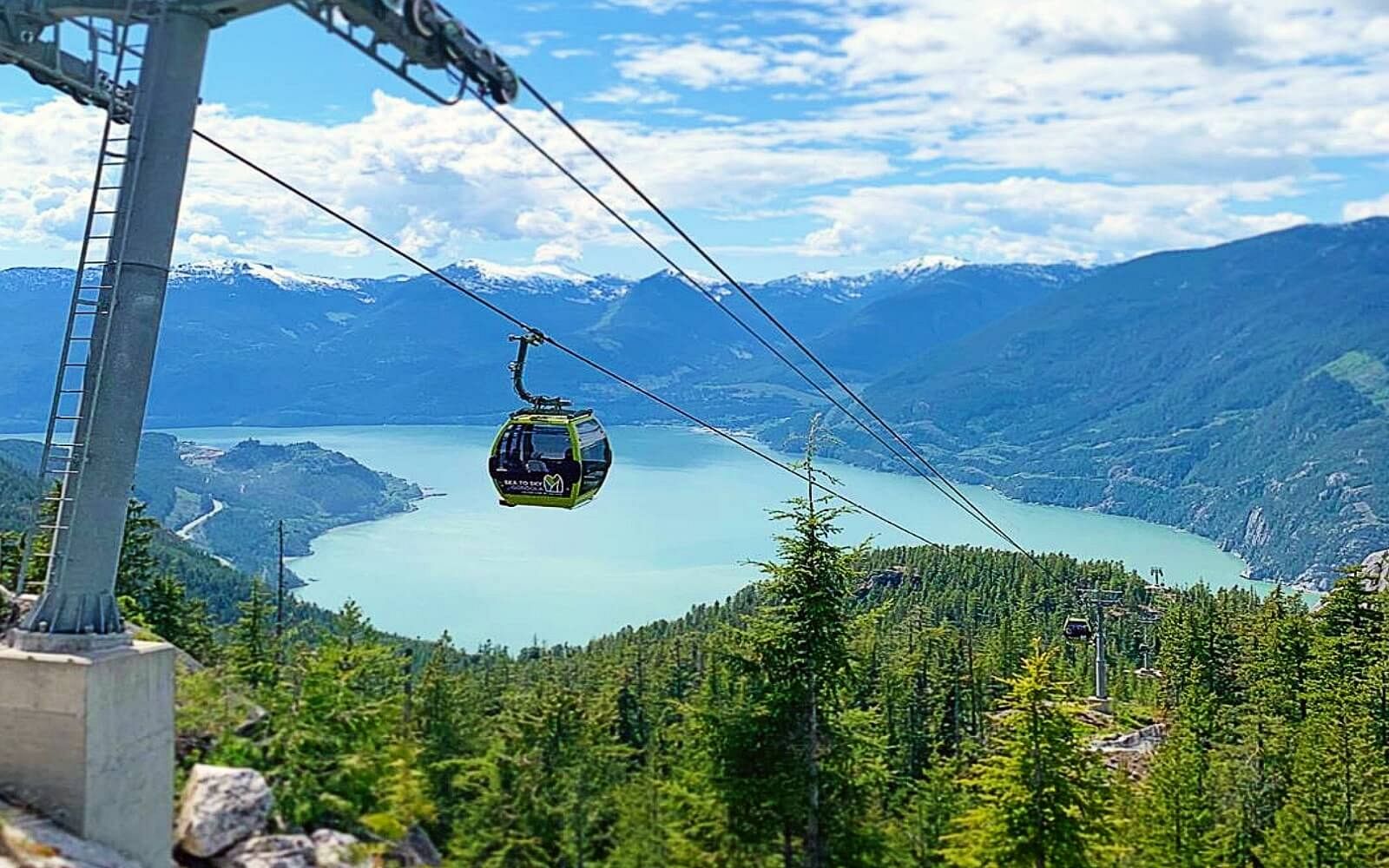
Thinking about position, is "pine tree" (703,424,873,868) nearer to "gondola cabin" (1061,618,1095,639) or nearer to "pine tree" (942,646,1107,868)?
"pine tree" (942,646,1107,868)

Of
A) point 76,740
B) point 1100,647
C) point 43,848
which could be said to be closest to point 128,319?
point 76,740

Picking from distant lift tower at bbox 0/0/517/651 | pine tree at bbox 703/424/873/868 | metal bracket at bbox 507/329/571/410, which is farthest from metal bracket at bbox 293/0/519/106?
pine tree at bbox 703/424/873/868

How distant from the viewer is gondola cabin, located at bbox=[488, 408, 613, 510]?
546 inches

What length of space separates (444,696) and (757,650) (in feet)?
38.3

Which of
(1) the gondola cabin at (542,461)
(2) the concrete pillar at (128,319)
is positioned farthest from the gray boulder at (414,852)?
(1) the gondola cabin at (542,461)

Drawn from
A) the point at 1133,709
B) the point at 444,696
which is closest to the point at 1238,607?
the point at 1133,709

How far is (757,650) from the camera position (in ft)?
45.2

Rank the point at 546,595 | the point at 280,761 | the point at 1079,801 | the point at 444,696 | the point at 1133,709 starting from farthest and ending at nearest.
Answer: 1. the point at 546,595
2. the point at 1133,709
3. the point at 444,696
4. the point at 1079,801
5. the point at 280,761

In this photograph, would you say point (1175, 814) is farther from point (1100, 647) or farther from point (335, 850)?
point (335, 850)

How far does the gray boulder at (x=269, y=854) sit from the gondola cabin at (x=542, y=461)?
5.78 m

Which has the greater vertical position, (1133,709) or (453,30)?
(453,30)

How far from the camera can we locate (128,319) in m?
7.79

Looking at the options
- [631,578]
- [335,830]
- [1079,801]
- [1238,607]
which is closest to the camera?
[335,830]

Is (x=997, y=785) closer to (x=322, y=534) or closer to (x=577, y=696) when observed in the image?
(x=577, y=696)
